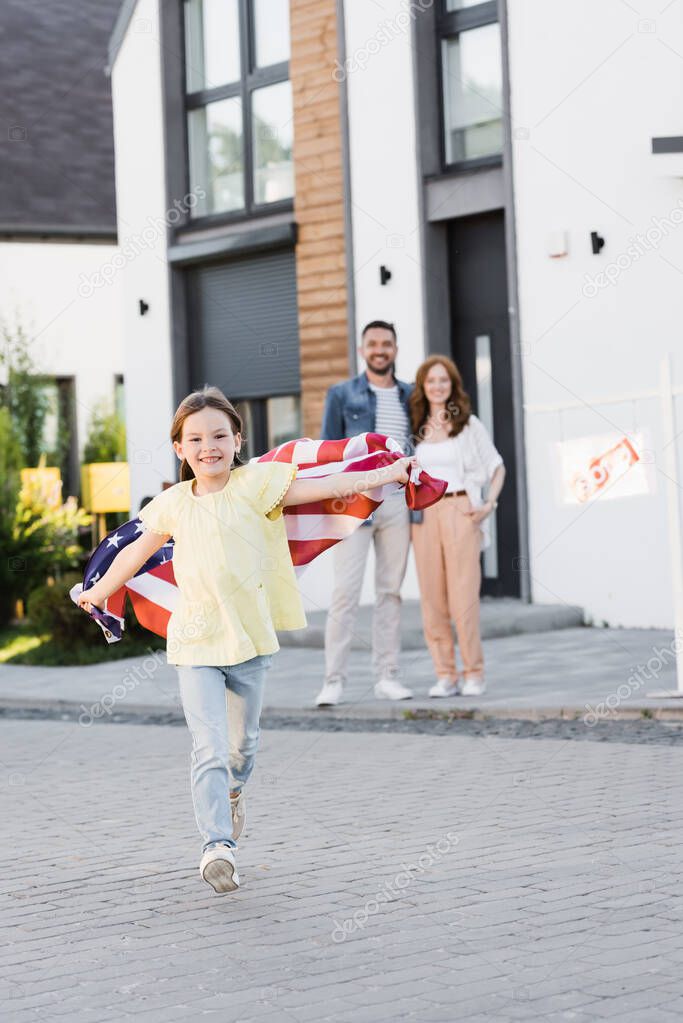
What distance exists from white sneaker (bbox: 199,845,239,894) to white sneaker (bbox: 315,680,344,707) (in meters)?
5.15

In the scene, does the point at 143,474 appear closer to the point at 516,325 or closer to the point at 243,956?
the point at 516,325

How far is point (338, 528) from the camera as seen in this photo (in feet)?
22.8

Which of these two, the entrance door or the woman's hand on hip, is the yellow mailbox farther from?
the woman's hand on hip

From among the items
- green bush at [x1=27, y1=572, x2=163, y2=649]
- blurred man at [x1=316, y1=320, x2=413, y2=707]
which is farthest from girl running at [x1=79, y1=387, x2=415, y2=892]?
green bush at [x1=27, y1=572, x2=163, y2=649]

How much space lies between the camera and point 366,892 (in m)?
5.96

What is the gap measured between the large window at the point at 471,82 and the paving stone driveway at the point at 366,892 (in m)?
8.14

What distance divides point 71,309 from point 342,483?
22216 mm

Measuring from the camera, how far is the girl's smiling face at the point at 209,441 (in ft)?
19.9

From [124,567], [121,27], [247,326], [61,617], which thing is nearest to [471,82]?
[247,326]

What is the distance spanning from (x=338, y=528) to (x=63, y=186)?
22358 mm

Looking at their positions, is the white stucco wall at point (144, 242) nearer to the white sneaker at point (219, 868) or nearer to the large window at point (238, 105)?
the large window at point (238, 105)

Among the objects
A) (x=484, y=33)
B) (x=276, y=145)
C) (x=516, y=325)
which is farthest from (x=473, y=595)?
(x=276, y=145)

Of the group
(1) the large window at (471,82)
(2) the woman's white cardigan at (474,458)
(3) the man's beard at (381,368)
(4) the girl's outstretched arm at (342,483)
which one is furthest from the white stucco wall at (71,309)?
(4) the girl's outstretched arm at (342,483)

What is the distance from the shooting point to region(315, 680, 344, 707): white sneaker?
437 inches
